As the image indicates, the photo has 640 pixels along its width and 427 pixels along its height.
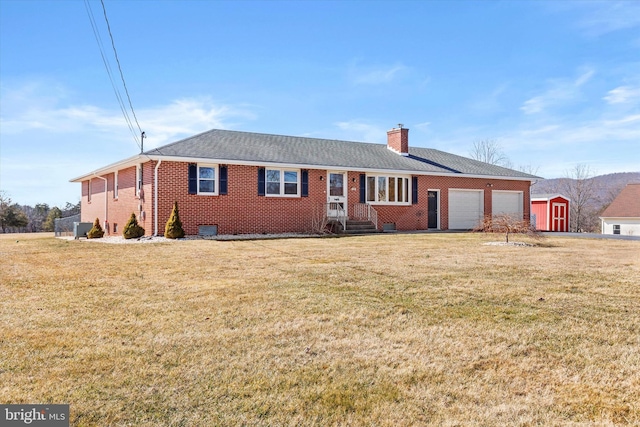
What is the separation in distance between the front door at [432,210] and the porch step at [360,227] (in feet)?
13.2

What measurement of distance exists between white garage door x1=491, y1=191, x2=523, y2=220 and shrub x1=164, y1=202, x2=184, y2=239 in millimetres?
16424

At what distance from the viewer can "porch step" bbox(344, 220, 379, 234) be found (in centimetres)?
1835

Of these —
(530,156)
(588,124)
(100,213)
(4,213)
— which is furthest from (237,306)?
(530,156)

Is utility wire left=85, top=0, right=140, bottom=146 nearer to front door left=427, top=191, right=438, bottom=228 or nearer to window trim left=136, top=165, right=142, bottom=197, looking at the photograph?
window trim left=136, top=165, right=142, bottom=197

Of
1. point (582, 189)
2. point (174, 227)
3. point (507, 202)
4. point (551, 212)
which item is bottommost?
point (174, 227)

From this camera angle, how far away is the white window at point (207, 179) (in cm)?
1631

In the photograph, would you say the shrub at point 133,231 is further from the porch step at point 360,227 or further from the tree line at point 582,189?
the tree line at point 582,189

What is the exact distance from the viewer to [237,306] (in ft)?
17.0

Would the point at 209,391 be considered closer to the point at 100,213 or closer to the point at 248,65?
the point at 248,65

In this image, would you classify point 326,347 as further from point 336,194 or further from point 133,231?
point 336,194

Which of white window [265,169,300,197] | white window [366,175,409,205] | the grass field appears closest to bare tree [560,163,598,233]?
white window [366,175,409,205]

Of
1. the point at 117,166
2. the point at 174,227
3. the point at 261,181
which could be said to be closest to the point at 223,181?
the point at 261,181

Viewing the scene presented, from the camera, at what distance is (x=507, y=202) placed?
23.8 meters

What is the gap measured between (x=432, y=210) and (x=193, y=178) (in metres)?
11.8
